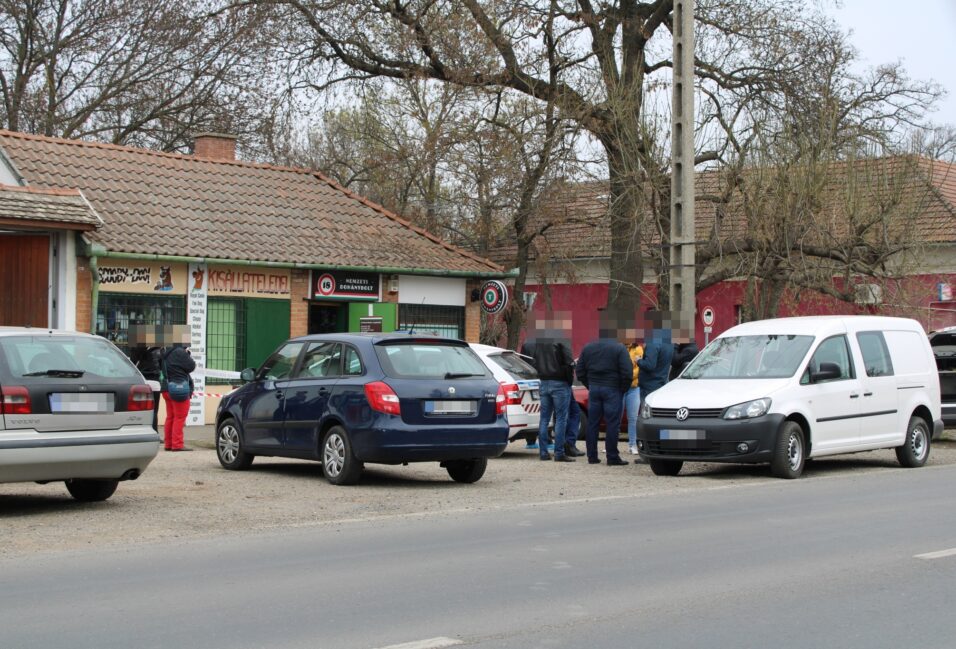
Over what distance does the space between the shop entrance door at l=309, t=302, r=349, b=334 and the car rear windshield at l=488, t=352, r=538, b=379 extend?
7.21 meters

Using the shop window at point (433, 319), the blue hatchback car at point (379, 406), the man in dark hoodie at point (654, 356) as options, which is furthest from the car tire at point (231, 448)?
the shop window at point (433, 319)

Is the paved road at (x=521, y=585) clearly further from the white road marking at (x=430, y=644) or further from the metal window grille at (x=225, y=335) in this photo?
the metal window grille at (x=225, y=335)

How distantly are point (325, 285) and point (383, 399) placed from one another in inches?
455

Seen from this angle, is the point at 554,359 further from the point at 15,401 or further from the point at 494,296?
the point at 494,296

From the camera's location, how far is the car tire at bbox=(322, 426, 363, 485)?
1299 cm

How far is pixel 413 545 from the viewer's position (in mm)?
9375

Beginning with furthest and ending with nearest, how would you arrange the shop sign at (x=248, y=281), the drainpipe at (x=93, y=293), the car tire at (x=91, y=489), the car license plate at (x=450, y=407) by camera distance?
the shop sign at (x=248, y=281) < the drainpipe at (x=93, y=293) < the car license plate at (x=450, y=407) < the car tire at (x=91, y=489)

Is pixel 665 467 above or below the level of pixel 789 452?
below

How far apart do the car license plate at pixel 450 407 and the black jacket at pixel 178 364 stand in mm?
5743

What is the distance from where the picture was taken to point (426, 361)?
1323 centimetres

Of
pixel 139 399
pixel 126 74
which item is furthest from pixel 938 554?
pixel 126 74

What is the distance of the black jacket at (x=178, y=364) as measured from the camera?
17.3 m

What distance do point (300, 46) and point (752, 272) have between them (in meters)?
12.1

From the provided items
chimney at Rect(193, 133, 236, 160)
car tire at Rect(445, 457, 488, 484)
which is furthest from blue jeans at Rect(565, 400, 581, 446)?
chimney at Rect(193, 133, 236, 160)
